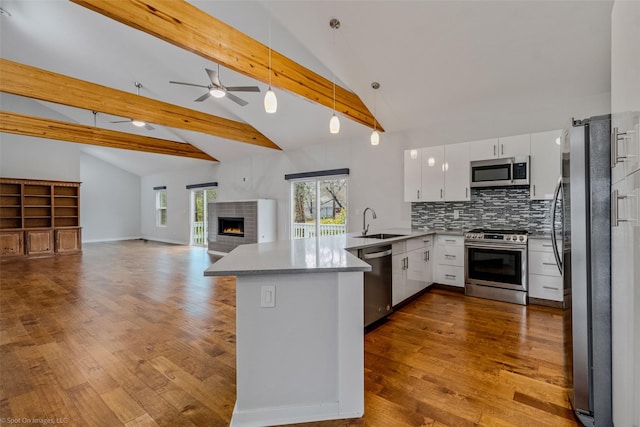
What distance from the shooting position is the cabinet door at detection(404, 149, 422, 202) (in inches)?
188

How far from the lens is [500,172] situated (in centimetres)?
405

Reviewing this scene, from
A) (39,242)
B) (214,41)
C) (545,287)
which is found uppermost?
(214,41)

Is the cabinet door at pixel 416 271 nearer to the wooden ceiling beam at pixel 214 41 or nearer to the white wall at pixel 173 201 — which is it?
the wooden ceiling beam at pixel 214 41

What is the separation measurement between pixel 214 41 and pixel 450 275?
4.26m

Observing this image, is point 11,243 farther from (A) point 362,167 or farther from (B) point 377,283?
(B) point 377,283

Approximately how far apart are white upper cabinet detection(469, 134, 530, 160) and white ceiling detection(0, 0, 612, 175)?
1.75 ft

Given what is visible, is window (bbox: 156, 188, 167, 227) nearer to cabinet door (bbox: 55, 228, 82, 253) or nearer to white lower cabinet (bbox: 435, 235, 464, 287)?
cabinet door (bbox: 55, 228, 82, 253)

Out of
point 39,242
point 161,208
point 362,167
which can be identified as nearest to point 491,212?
point 362,167

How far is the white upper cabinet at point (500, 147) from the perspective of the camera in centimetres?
392

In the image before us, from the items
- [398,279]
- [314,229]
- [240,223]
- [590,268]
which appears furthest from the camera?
[240,223]

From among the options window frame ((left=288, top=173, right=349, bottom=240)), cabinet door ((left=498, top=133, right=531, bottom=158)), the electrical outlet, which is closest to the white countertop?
the electrical outlet

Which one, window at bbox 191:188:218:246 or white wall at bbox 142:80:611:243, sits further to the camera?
window at bbox 191:188:218:246

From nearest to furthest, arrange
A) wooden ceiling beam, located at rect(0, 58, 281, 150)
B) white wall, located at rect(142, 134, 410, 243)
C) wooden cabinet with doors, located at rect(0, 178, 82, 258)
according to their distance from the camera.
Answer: wooden ceiling beam, located at rect(0, 58, 281, 150)
white wall, located at rect(142, 134, 410, 243)
wooden cabinet with doors, located at rect(0, 178, 82, 258)

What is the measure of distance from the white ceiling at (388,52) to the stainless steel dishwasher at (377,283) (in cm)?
237
